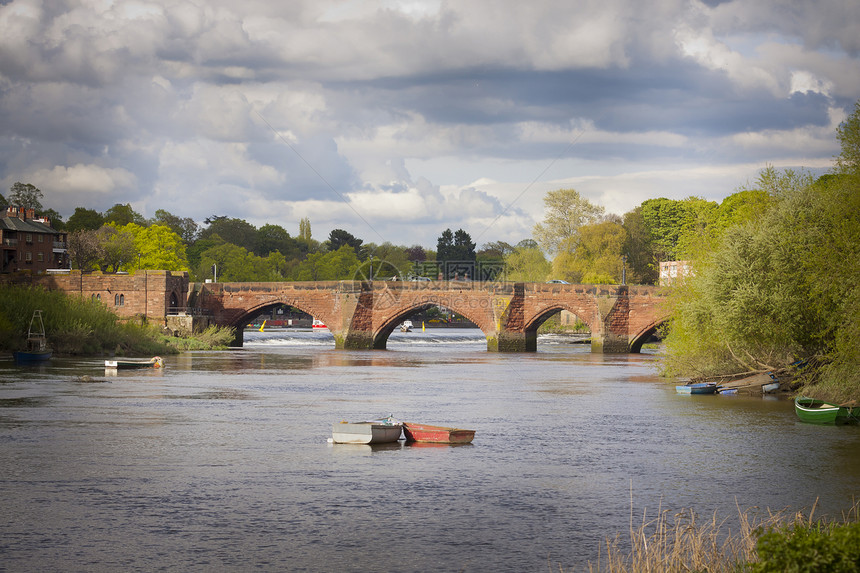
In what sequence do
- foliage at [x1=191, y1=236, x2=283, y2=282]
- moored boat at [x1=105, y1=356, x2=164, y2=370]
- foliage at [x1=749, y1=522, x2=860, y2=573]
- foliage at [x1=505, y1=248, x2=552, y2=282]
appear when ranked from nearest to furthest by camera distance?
1. foliage at [x1=749, y1=522, x2=860, y2=573]
2. moored boat at [x1=105, y1=356, x2=164, y2=370]
3. foliage at [x1=505, y1=248, x2=552, y2=282]
4. foliage at [x1=191, y1=236, x2=283, y2=282]

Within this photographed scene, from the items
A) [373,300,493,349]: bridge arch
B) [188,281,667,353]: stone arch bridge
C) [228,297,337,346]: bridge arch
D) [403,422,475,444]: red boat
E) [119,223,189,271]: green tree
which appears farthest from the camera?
[119,223,189,271]: green tree

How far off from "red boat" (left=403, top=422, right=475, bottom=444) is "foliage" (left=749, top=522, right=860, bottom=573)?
1688cm

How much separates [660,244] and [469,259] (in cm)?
4060

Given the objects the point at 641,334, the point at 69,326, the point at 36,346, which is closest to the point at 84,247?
the point at 69,326

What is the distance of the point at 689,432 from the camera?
93.6 feet

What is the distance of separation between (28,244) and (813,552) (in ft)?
328

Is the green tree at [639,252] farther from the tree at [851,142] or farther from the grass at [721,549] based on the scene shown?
the grass at [721,549]

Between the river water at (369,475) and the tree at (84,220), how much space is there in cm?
7793

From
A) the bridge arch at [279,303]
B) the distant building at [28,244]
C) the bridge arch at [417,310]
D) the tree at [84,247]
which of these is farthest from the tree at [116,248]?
the bridge arch at [417,310]

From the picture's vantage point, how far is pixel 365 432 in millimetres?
25156

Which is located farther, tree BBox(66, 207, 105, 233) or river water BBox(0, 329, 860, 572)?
Result: tree BBox(66, 207, 105, 233)

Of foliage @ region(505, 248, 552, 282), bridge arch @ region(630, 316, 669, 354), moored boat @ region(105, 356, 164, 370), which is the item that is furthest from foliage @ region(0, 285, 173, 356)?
foliage @ region(505, 248, 552, 282)

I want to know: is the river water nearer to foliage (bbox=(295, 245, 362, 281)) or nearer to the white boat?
the white boat

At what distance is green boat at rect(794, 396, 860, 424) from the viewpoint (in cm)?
2912
